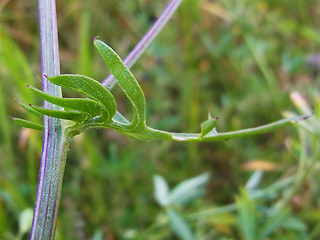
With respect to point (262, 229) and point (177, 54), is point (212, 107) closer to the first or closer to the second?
point (177, 54)

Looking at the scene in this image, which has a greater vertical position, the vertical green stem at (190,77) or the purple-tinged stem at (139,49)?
the vertical green stem at (190,77)

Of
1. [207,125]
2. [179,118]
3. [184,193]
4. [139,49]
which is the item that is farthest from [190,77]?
Answer: [207,125]

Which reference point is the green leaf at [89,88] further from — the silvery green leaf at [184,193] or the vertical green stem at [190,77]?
the vertical green stem at [190,77]

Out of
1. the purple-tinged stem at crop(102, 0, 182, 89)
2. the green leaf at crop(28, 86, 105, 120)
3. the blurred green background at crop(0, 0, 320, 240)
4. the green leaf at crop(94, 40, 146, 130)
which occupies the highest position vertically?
the blurred green background at crop(0, 0, 320, 240)

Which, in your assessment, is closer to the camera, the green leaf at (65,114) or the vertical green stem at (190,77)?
the green leaf at (65,114)

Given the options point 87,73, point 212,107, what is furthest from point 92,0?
point 212,107

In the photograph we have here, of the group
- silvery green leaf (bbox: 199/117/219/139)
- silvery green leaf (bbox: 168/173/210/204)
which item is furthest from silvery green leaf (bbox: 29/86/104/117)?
silvery green leaf (bbox: 168/173/210/204)

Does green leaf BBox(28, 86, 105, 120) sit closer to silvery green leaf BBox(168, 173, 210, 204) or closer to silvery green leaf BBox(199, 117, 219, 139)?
silvery green leaf BBox(199, 117, 219, 139)

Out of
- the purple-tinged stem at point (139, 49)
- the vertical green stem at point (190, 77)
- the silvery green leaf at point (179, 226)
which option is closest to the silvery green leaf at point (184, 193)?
the silvery green leaf at point (179, 226)
